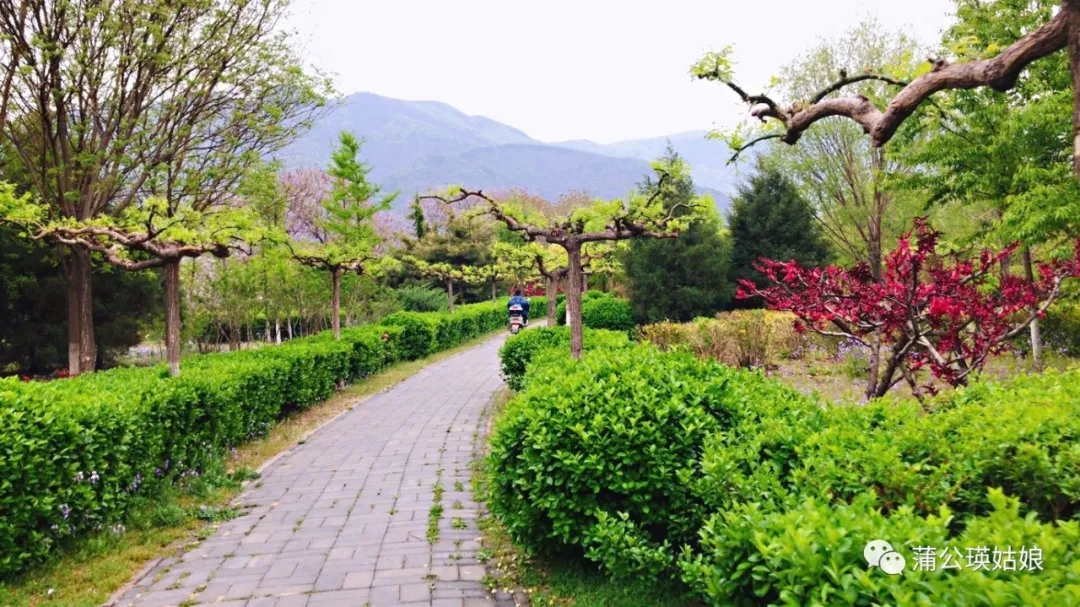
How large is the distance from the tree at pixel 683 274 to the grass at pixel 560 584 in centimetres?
1376

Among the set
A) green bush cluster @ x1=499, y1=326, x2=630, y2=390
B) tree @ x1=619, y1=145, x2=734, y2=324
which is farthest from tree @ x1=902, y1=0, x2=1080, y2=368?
tree @ x1=619, y1=145, x2=734, y2=324

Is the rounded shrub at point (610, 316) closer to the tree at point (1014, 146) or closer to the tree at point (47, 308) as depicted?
the tree at point (1014, 146)

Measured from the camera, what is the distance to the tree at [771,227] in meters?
18.8

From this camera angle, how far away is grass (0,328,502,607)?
3.80 meters

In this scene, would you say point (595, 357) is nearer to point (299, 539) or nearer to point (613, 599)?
point (613, 599)

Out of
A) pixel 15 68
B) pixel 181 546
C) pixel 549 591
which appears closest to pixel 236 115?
pixel 15 68

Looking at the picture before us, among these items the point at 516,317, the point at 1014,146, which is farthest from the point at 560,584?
the point at 516,317

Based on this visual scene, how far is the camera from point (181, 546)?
4637 millimetres

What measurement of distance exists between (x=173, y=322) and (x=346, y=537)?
13.4ft

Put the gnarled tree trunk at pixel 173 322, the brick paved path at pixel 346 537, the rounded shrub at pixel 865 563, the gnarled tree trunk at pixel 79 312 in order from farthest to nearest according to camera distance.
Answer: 1. the gnarled tree trunk at pixel 79 312
2. the gnarled tree trunk at pixel 173 322
3. the brick paved path at pixel 346 537
4. the rounded shrub at pixel 865 563

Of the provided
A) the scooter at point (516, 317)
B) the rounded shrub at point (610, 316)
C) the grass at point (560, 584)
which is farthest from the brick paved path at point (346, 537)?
the scooter at point (516, 317)

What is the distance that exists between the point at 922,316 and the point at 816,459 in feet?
10.3

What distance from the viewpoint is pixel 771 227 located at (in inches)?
741

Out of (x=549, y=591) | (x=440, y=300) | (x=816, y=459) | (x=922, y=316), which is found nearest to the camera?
(x=816, y=459)
